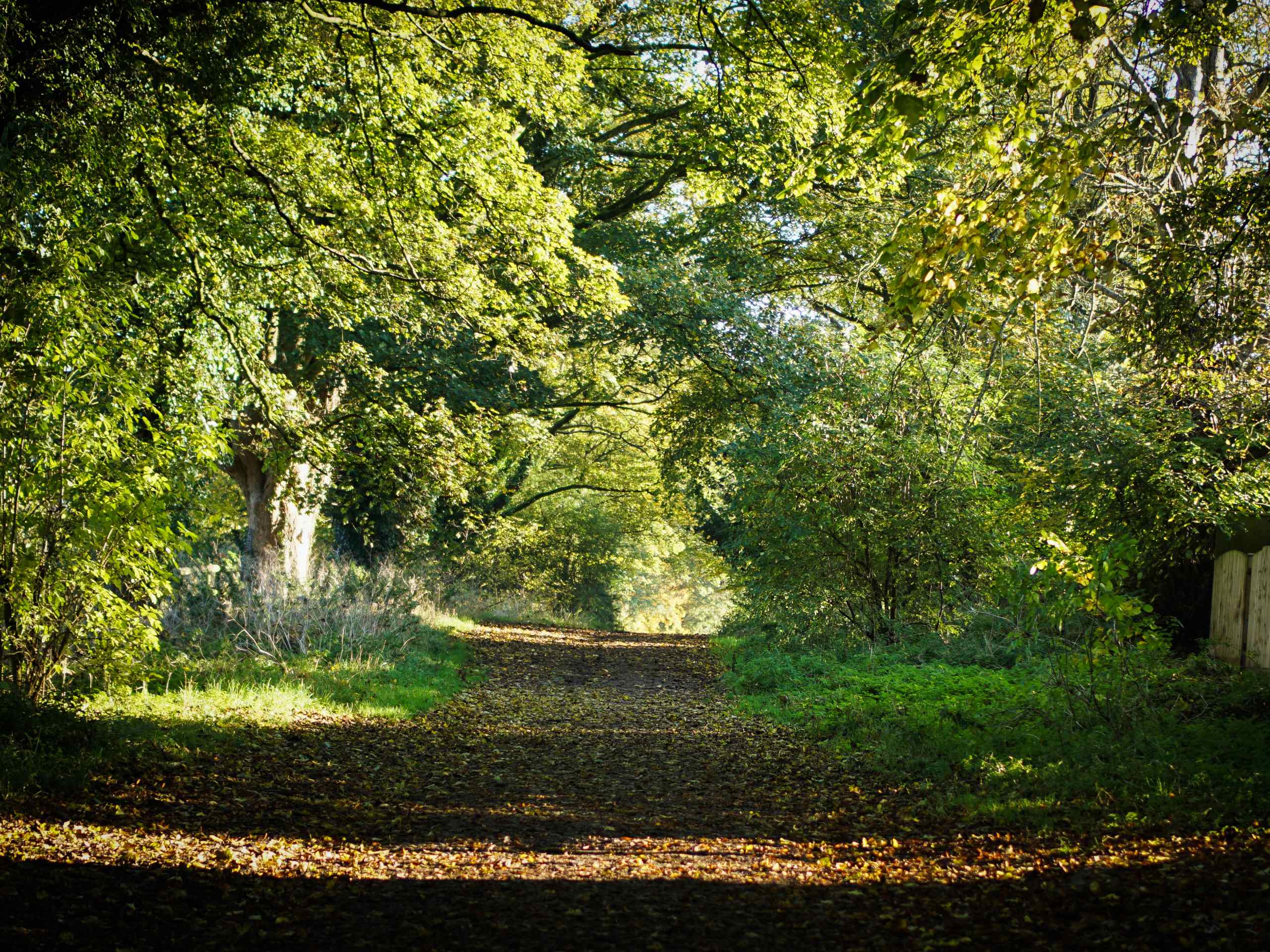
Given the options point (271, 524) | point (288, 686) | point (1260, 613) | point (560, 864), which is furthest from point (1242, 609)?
point (271, 524)

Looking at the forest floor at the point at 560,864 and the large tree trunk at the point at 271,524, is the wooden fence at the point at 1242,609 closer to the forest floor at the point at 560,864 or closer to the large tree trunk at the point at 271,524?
the forest floor at the point at 560,864

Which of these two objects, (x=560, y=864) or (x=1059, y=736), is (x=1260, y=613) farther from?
(x=560, y=864)

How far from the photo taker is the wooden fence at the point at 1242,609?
30.4 ft

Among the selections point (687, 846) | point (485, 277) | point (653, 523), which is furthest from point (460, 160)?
point (653, 523)

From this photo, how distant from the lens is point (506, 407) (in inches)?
667

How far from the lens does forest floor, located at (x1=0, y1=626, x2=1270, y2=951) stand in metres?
4.12

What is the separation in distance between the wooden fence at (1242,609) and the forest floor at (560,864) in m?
4.69

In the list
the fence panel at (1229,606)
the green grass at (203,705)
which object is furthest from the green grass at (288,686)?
the fence panel at (1229,606)

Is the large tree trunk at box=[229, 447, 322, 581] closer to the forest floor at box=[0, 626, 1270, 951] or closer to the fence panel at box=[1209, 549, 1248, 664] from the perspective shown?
the forest floor at box=[0, 626, 1270, 951]

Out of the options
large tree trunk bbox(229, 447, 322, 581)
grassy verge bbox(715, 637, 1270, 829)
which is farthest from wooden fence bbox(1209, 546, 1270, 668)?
large tree trunk bbox(229, 447, 322, 581)

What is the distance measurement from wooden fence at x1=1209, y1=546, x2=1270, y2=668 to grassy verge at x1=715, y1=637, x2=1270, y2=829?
42 cm

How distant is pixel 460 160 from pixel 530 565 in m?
19.9

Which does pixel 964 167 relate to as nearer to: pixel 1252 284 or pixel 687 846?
pixel 1252 284

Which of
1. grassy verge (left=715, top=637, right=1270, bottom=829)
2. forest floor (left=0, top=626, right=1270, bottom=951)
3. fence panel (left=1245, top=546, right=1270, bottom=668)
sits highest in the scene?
fence panel (left=1245, top=546, right=1270, bottom=668)
